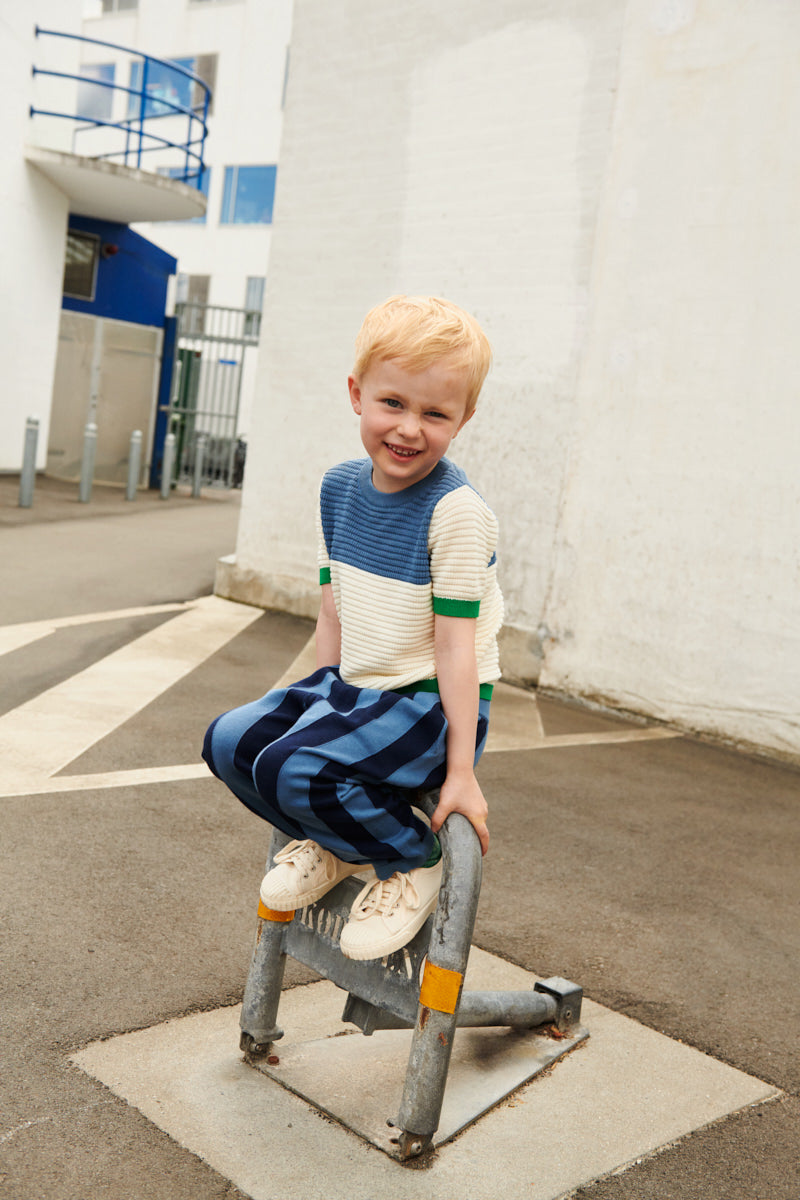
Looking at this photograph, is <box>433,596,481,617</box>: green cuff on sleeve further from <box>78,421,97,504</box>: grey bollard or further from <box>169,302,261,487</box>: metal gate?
<box>169,302,261,487</box>: metal gate

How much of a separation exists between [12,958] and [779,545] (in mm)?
4591

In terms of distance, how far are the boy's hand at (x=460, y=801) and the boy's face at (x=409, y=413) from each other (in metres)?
0.60

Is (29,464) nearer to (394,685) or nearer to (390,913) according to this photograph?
(394,685)

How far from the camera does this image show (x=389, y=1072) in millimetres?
2377

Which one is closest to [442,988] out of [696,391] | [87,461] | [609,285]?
[696,391]

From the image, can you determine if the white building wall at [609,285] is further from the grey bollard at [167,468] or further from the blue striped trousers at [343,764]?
the grey bollard at [167,468]

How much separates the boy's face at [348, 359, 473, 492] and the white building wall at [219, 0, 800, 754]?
428cm

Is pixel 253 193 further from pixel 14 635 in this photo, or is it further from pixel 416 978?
pixel 416 978

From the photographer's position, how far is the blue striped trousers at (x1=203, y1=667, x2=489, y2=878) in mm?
1923

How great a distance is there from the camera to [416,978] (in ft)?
6.67

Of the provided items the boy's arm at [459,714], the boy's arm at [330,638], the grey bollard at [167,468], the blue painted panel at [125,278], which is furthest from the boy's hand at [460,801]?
the blue painted panel at [125,278]

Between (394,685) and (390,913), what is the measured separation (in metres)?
0.44

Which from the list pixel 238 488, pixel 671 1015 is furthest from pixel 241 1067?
pixel 238 488

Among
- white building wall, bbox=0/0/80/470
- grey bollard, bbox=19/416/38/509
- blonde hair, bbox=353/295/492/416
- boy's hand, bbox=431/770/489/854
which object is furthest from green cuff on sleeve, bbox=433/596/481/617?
white building wall, bbox=0/0/80/470
